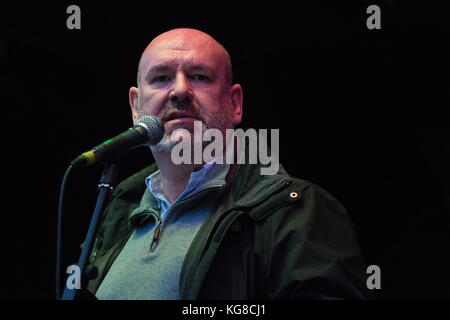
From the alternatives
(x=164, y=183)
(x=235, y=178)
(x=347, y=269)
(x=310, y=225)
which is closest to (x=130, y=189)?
(x=164, y=183)

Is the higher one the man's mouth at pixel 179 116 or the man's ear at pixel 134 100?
the man's ear at pixel 134 100

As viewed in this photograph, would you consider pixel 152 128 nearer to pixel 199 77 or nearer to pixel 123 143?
pixel 123 143

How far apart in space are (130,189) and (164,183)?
217 millimetres

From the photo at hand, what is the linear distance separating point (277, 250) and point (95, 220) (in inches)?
23.9

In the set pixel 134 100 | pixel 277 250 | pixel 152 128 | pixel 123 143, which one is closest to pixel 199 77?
pixel 134 100

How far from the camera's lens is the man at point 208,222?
160 centimetres

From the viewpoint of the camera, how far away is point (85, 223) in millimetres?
2830

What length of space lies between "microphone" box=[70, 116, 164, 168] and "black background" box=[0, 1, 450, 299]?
1105 mm

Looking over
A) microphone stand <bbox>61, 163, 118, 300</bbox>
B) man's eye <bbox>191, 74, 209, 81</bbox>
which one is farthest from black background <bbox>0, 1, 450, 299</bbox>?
microphone stand <bbox>61, 163, 118, 300</bbox>

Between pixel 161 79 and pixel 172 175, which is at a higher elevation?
pixel 161 79

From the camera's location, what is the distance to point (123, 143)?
1.46 metres

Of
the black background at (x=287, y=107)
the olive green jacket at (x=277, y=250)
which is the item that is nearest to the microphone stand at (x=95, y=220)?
the olive green jacket at (x=277, y=250)

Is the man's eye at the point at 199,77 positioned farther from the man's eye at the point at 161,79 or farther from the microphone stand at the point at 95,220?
the microphone stand at the point at 95,220

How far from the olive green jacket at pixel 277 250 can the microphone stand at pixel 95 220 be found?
387 mm
